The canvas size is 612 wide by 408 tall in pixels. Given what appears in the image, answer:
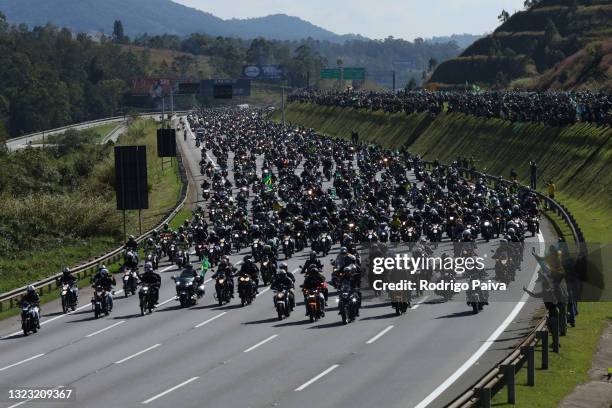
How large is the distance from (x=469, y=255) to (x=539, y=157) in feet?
133

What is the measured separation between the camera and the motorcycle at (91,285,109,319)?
33000mm

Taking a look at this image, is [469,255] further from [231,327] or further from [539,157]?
[539,157]

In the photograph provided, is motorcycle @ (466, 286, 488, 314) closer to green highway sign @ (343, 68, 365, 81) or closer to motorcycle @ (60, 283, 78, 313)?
motorcycle @ (60, 283, 78, 313)

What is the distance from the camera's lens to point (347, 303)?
29156 millimetres

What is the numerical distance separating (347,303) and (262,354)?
417 centimetres

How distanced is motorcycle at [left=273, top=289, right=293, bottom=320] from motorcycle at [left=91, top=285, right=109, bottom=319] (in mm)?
5559

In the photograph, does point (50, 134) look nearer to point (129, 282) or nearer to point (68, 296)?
point (129, 282)

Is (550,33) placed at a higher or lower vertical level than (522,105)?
higher

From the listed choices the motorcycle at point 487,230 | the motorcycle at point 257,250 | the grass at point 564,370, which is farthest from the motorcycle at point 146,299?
the motorcycle at point 487,230

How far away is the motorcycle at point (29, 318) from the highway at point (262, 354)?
0.38 metres

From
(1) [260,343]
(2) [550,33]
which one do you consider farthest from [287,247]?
(2) [550,33]

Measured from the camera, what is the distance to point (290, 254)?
144 ft

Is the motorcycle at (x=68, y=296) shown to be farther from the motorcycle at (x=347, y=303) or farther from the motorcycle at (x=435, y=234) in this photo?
the motorcycle at (x=435, y=234)

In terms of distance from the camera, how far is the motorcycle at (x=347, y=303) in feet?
95.3
